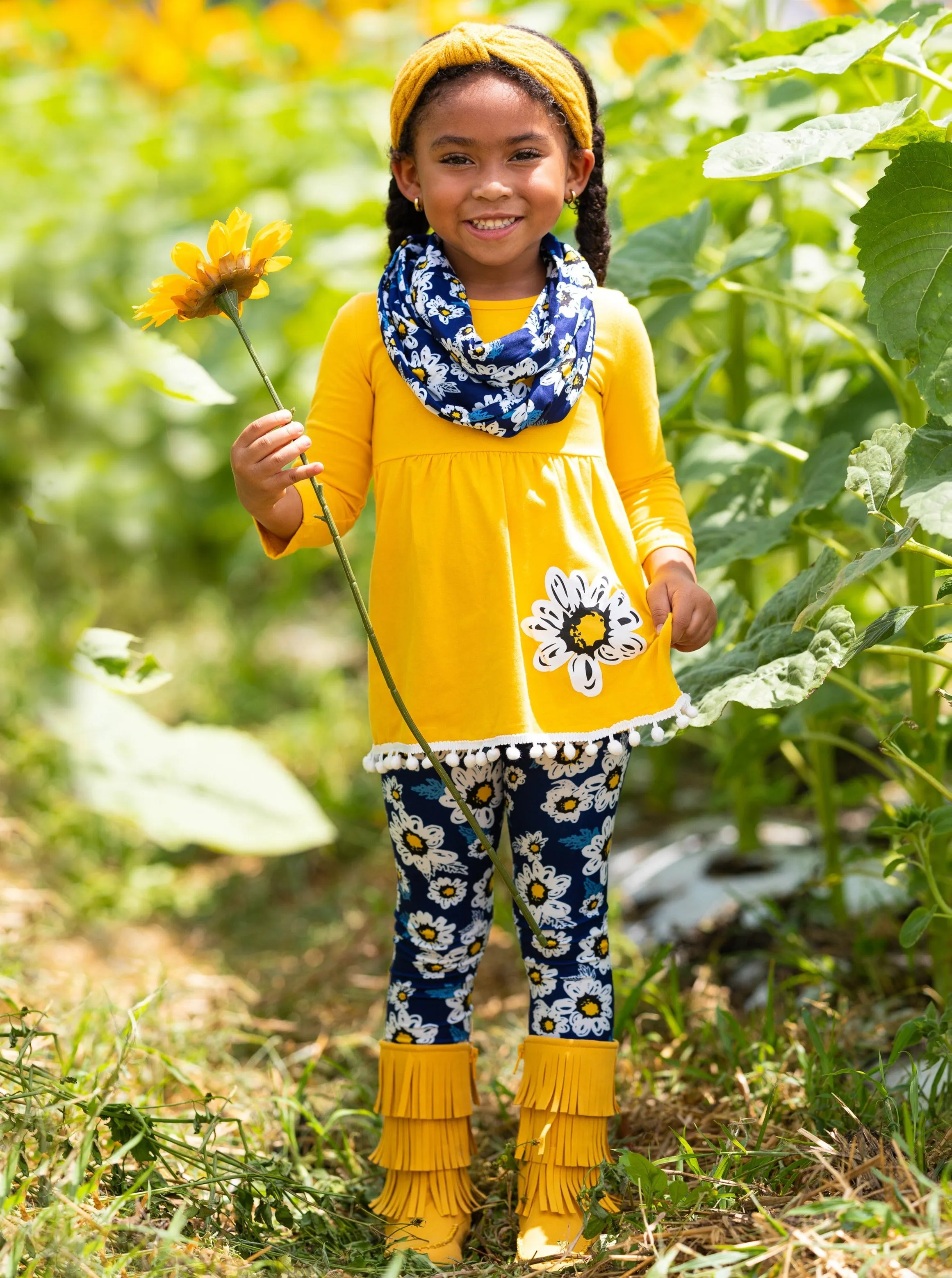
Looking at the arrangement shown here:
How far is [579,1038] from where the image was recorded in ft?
4.73

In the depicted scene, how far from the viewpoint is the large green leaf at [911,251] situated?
132 centimetres

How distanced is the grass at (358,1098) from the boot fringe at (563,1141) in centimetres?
3

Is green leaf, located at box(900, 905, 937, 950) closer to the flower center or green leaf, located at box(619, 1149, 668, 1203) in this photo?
green leaf, located at box(619, 1149, 668, 1203)

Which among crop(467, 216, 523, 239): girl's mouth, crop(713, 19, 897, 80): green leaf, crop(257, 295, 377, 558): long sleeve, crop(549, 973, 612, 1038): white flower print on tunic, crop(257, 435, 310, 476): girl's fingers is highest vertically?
crop(713, 19, 897, 80): green leaf

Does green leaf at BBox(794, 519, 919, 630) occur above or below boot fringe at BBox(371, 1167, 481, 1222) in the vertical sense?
above

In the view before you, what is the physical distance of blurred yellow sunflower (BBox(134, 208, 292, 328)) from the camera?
4.06 ft

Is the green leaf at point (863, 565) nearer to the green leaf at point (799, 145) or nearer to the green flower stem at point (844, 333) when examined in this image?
the green leaf at point (799, 145)

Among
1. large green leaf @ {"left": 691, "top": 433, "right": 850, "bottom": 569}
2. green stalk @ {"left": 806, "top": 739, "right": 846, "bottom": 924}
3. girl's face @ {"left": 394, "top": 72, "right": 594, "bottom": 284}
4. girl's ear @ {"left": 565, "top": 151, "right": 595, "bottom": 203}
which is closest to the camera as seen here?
girl's face @ {"left": 394, "top": 72, "right": 594, "bottom": 284}

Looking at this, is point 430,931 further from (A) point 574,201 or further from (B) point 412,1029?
(A) point 574,201

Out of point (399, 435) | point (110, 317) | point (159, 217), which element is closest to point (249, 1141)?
point (399, 435)

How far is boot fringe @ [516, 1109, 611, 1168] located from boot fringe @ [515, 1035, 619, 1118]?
11 mm

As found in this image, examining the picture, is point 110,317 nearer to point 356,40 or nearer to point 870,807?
point 356,40

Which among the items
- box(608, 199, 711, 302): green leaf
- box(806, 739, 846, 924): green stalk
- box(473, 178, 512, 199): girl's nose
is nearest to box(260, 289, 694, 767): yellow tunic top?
box(473, 178, 512, 199): girl's nose

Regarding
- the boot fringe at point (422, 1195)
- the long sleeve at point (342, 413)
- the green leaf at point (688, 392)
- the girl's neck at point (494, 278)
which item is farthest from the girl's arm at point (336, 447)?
the boot fringe at point (422, 1195)
